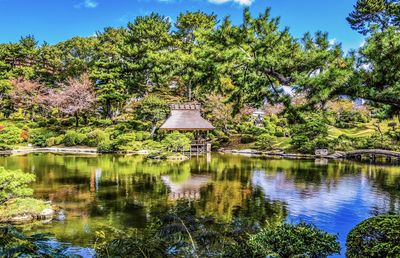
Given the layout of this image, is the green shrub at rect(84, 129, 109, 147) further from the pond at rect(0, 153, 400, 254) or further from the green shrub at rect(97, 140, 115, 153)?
the pond at rect(0, 153, 400, 254)

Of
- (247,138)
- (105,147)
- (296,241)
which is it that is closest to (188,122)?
(247,138)

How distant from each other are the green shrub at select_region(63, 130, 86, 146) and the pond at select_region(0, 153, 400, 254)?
7.10m

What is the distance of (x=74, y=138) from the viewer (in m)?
25.4

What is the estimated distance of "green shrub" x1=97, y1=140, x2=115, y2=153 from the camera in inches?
915

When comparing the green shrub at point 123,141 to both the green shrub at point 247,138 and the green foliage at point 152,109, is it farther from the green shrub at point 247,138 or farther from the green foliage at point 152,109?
the green shrub at point 247,138

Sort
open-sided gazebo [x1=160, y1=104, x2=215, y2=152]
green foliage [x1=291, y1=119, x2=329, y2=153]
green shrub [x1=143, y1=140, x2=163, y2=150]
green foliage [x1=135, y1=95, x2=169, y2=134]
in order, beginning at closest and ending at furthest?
green foliage [x1=291, y1=119, x2=329, y2=153], green shrub [x1=143, y1=140, x2=163, y2=150], open-sided gazebo [x1=160, y1=104, x2=215, y2=152], green foliage [x1=135, y1=95, x2=169, y2=134]

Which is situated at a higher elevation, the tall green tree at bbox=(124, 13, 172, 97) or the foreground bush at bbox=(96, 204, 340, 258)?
the tall green tree at bbox=(124, 13, 172, 97)

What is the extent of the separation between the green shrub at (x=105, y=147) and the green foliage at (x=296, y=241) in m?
19.6

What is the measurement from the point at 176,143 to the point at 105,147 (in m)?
5.01

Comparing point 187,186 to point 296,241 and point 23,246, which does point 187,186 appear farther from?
point 23,246

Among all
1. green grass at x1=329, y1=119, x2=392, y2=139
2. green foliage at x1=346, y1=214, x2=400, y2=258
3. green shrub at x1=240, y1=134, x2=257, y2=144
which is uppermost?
green grass at x1=329, y1=119, x2=392, y2=139

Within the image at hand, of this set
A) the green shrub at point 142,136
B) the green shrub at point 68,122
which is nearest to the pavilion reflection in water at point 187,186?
the green shrub at point 142,136

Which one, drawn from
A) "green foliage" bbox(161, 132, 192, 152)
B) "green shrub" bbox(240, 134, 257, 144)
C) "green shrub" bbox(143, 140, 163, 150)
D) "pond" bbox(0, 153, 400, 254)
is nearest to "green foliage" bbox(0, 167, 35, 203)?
"pond" bbox(0, 153, 400, 254)

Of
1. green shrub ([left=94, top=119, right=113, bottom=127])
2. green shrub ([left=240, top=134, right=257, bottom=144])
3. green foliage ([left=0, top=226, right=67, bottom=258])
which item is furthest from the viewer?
green shrub ([left=94, top=119, right=113, bottom=127])
